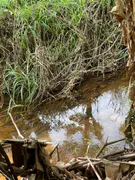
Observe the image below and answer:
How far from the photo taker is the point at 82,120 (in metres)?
2.15

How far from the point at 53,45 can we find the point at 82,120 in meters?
0.94

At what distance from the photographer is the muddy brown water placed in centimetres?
189

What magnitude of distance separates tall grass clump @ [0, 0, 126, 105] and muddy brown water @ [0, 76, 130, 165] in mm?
135

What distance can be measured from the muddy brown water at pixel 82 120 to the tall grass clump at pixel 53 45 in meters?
0.13

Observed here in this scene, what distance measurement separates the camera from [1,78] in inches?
106

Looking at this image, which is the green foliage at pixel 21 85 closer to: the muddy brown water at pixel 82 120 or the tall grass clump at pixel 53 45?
the tall grass clump at pixel 53 45

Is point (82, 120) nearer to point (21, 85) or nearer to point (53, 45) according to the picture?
point (21, 85)

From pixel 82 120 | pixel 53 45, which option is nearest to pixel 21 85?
pixel 53 45

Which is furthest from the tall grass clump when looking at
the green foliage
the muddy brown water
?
the muddy brown water

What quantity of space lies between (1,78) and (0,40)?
45 centimetres

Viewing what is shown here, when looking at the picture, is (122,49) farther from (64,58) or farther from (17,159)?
(17,159)

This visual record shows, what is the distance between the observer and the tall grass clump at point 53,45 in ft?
8.38

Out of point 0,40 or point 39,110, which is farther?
point 0,40

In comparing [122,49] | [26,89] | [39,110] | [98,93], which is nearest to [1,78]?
[26,89]
